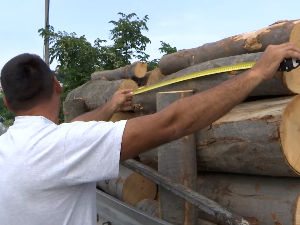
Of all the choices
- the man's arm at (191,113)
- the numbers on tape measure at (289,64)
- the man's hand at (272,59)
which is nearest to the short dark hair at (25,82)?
the man's arm at (191,113)

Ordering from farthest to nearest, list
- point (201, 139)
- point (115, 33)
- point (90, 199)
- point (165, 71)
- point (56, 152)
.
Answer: point (115, 33) < point (165, 71) < point (201, 139) < point (90, 199) < point (56, 152)

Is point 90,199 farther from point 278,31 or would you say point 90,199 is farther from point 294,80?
point 278,31

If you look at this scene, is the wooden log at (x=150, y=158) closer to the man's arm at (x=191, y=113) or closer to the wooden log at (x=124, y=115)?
the wooden log at (x=124, y=115)

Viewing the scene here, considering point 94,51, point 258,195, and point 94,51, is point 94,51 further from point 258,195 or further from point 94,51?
point 258,195

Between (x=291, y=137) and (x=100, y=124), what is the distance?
46.6 inches

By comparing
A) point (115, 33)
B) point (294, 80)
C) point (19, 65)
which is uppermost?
point (115, 33)

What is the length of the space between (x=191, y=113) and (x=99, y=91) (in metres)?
2.81

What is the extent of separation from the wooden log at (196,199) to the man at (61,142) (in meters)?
0.62

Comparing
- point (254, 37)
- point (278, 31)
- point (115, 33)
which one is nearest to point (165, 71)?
point (254, 37)

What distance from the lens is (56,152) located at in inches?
Answer: 56.6

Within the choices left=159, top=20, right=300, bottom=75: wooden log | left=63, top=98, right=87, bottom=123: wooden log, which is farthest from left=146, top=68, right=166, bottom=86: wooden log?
left=63, top=98, right=87, bottom=123: wooden log

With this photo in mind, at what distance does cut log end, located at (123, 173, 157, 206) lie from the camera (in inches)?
135

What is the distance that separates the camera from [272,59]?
1652 mm

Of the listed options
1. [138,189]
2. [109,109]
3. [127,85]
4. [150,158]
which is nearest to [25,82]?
[109,109]
